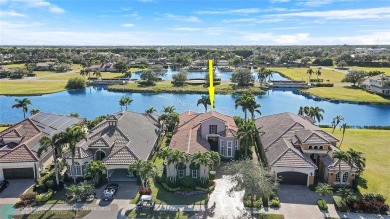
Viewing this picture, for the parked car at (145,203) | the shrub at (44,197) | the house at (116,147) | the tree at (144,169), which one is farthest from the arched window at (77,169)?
the parked car at (145,203)

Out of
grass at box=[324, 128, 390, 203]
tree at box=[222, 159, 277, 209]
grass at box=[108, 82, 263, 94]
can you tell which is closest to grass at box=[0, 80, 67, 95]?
grass at box=[108, 82, 263, 94]

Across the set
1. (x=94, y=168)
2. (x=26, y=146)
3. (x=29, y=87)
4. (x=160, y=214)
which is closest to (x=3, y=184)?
(x=26, y=146)

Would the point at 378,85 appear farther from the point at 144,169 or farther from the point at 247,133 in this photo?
the point at 144,169

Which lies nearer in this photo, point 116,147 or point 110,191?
point 110,191

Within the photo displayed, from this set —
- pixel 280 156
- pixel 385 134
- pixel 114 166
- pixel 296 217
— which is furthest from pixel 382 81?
pixel 114 166

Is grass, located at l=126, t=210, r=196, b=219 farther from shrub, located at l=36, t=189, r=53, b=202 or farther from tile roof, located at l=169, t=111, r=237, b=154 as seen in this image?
shrub, located at l=36, t=189, r=53, b=202

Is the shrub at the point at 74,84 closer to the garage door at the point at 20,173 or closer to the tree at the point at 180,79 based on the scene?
the tree at the point at 180,79
